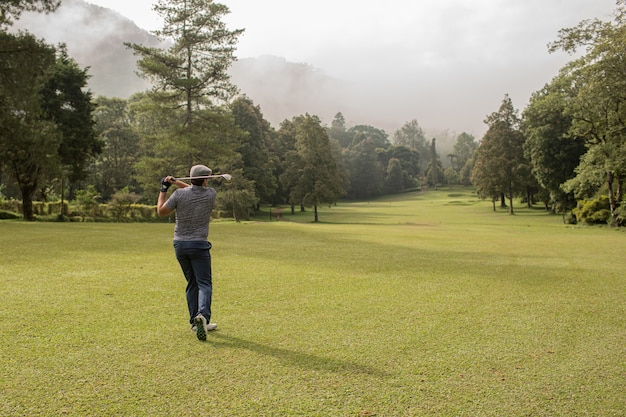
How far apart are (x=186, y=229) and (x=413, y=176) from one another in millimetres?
137184

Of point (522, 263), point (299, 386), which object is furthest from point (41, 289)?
point (522, 263)

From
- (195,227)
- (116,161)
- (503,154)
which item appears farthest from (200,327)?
(116,161)

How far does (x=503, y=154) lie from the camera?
54938 mm

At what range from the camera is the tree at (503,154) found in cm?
5425

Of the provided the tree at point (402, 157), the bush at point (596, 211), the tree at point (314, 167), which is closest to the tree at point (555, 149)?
the bush at point (596, 211)

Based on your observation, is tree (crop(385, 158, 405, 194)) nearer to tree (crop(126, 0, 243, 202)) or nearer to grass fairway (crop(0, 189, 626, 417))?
tree (crop(126, 0, 243, 202))

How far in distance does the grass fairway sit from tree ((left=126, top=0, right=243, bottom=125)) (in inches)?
1034

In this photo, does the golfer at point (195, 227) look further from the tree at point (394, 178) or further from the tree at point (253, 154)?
the tree at point (394, 178)

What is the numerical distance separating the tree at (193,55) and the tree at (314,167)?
619 inches

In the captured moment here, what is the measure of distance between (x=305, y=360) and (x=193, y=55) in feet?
115

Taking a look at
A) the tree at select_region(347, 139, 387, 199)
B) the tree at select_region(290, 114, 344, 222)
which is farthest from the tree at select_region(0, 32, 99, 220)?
the tree at select_region(347, 139, 387, 199)

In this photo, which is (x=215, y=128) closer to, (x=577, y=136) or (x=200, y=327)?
(x=577, y=136)

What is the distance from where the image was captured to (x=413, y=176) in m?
139

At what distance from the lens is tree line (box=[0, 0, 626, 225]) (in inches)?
1007
